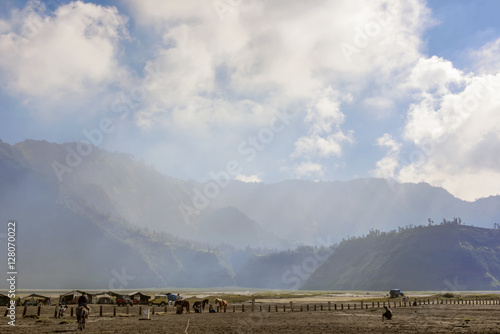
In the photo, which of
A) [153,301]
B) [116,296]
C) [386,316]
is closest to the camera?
[386,316]

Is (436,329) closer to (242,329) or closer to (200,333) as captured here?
(242,329)

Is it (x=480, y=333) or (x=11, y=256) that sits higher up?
(x=11, y=256)

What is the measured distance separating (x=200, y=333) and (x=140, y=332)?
5.10 meters

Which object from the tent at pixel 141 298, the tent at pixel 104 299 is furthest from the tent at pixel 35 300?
the tent at pixel 141 298

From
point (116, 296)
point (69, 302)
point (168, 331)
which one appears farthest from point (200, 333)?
point (116, 296)

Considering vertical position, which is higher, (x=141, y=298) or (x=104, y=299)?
(x=141, y=298)

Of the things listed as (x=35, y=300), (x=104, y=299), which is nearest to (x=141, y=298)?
(x=104, y=299)

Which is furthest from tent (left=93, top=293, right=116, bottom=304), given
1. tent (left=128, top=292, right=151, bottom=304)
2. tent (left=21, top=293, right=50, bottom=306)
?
tent (left=21, top=293, right=50, bottom=306)

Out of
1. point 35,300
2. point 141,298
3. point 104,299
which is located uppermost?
point 35,300

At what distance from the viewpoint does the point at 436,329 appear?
37906 millimetres

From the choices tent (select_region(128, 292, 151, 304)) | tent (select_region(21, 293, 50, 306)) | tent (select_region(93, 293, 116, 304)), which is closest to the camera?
tent (select_region(21, 293, 50, 306))

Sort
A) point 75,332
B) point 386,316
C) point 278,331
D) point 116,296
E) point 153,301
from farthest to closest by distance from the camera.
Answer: point 116,296, point 153,301, point 386,316, point 278,331, point 75,332

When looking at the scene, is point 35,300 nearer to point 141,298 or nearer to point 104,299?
point 104,299

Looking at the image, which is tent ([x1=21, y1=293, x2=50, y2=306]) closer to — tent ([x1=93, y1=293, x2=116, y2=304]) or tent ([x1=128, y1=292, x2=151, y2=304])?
tent ([x1=93, y1=293, x2=116, y2=304])
